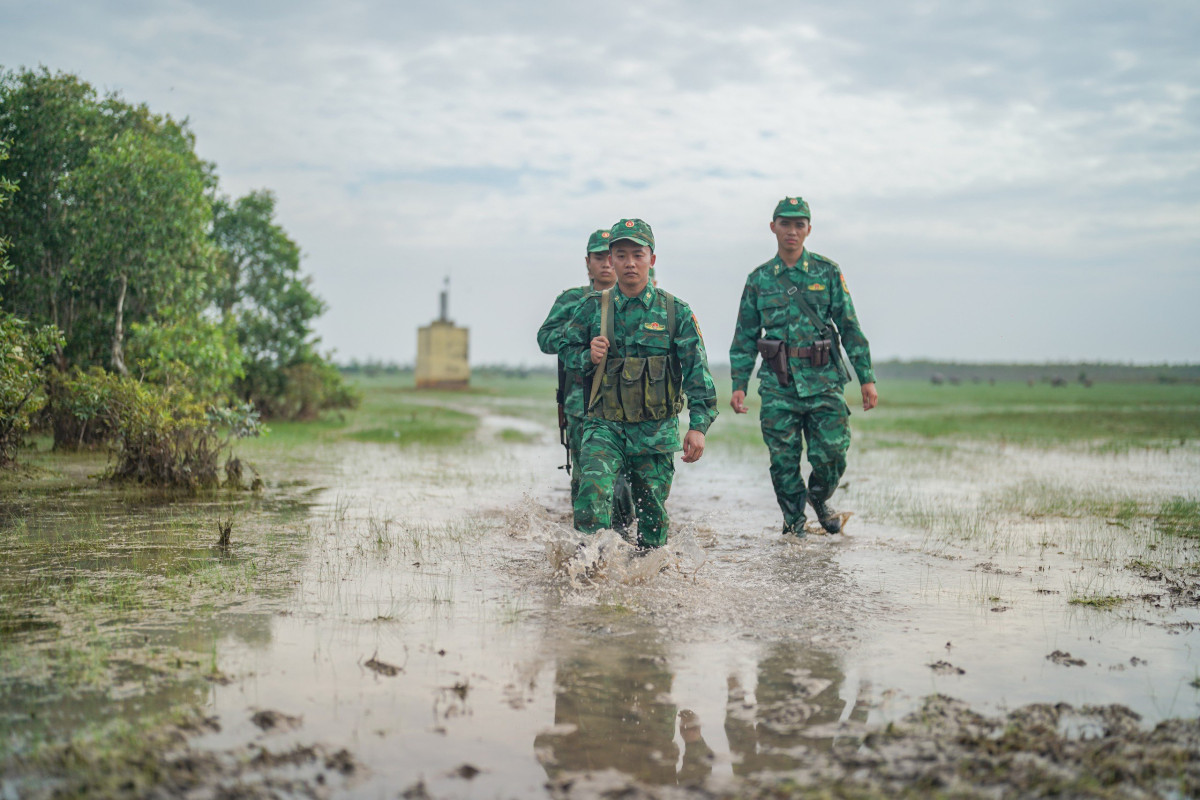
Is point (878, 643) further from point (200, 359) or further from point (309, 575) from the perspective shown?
point (200, 359)

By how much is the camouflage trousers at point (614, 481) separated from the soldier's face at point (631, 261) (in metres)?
0.90

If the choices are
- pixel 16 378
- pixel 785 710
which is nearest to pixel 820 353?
pixel 785 710

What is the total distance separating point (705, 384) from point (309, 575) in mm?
2682

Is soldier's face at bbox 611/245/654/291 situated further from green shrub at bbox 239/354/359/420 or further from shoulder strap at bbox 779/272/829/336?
green shrub at bbox 239/354/359/420

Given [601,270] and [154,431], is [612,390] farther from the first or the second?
[154,431]

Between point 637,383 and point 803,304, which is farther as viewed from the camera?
point 803,304

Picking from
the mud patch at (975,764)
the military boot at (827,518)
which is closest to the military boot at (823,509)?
the military boot at (827,518)

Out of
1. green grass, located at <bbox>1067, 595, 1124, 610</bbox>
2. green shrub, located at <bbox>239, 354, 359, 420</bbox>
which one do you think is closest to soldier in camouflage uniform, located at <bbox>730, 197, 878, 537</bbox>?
green grass, located at <bbox>1067, 595, 1124, 610</bbox>

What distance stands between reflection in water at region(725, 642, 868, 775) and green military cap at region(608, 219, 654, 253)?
2.59 metres

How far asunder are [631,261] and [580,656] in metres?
2.55

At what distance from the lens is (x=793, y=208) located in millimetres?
8156

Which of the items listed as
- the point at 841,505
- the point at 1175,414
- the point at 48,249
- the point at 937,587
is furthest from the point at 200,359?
the point at 1175,414

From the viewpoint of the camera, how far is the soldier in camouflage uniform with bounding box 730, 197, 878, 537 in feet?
26.9

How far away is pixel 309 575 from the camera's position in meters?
6.38
